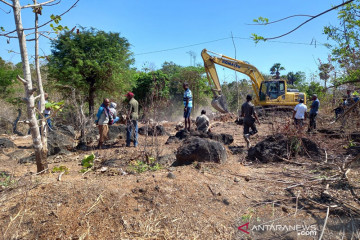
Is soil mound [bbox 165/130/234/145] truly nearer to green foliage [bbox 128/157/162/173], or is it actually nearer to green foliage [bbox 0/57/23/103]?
green foliage [bbox 128/157/162/173]

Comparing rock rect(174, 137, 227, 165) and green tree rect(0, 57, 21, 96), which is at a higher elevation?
green tree rect(0, 57, 21, 96)

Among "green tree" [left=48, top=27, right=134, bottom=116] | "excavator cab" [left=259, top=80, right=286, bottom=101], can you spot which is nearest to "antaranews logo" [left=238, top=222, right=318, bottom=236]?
"green tree" [left=48, top=27, right=134, bottom=116]

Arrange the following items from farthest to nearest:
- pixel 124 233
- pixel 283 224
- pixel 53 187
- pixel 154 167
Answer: pixel 154 167 < pixel 53 187 < pixel 283 224 < pixel 124 233

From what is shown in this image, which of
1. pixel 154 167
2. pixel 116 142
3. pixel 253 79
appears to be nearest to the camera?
pixel 154 167

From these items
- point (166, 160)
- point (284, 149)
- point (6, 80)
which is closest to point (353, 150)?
point (284, 149)

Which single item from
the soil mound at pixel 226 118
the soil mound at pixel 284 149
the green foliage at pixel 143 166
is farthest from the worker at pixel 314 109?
the soil mound at pixel 226 118

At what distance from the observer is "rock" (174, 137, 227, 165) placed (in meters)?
4.93

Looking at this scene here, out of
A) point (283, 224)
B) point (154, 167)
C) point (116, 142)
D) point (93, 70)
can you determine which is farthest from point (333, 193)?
point (93, 70)

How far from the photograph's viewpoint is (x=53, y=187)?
11.6 feet

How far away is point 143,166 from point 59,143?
404 cm

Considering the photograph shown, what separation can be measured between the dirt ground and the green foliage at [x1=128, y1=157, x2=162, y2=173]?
0.21 m

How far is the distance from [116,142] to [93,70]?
4006 mm

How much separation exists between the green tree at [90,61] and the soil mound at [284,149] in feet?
23.8

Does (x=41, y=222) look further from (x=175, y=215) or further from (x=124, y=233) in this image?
(x=175, y=215)
